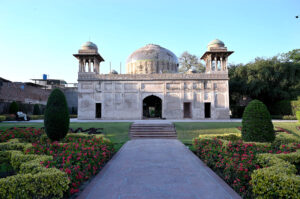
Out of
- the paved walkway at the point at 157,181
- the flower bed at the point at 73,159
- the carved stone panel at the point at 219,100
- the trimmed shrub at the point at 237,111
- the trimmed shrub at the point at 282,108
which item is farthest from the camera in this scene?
the trimmed shrub at the point at 237,111

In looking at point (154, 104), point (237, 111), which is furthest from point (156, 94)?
point (237, 111)

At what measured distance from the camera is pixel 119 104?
78.3 ft

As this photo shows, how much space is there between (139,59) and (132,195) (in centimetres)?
2738

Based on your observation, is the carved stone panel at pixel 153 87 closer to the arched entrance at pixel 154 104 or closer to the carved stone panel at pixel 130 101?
the carved stone panel at pixel 130 101

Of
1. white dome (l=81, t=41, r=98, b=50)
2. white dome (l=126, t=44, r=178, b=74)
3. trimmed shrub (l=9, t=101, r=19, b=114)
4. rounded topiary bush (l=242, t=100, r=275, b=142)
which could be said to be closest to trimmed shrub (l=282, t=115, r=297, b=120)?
white dome (l=126, t=44, r=178, b=74)

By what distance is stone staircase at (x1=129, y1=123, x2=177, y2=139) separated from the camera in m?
13.4

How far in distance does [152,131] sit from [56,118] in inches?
280

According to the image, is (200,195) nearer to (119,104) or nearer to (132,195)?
(132,195)

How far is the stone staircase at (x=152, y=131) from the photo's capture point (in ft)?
44.0

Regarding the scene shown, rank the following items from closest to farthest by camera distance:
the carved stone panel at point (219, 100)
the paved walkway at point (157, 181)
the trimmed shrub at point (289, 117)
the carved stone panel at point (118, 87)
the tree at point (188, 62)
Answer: the paved walkway at point (157, 181) < the carved stone panel at point (219, 100) < the trimmed shrub at point (289, 117) < the carved stone panel at point (118, 87) < the tree at point (188, 62)

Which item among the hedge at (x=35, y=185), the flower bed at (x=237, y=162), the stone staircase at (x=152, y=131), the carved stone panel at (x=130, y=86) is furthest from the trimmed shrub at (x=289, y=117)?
the hedge at (x=35, y=185)

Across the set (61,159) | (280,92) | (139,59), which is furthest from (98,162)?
(280,92)

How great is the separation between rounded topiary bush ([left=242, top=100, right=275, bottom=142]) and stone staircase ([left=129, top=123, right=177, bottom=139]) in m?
5.91

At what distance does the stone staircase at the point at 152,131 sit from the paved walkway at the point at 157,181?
6337 mm
